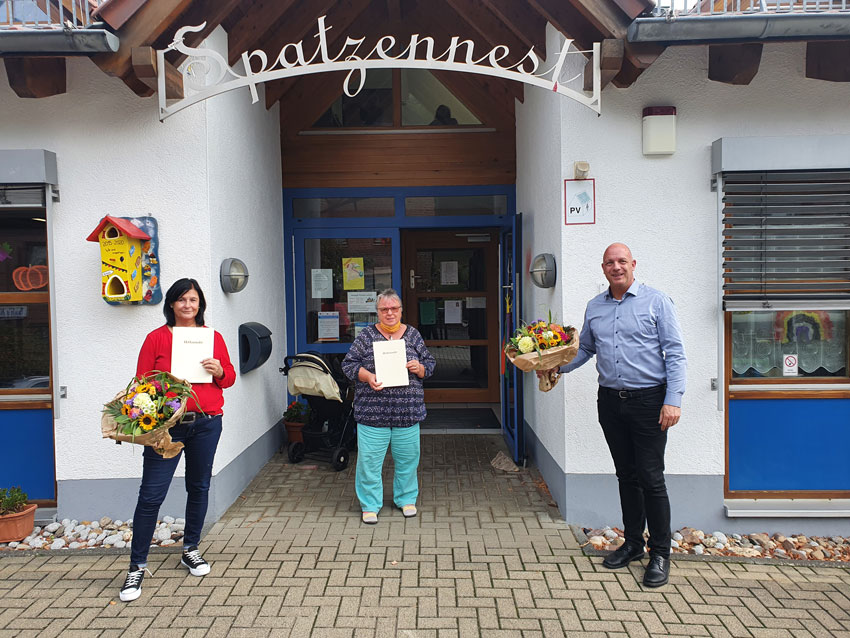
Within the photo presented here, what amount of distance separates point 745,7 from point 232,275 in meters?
4.05

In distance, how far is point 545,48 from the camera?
4.78m

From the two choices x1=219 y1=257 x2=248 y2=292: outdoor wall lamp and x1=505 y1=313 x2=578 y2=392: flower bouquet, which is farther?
x1=219 y1=257 x2=248 y2=292: outdoor wall lamp

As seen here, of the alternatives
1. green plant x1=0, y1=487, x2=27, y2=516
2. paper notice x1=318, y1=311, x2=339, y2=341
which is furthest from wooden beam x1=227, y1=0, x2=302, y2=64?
green plant x1=0, y1=487, x2=27, y2=516

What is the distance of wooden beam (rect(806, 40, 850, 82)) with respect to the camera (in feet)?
13.0

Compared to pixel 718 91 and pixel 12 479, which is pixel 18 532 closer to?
pixel 12 479

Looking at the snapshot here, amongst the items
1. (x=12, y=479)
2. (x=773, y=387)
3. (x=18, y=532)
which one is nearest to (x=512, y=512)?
(x=773, y=387)

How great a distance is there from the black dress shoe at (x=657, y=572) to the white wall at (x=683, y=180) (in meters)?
0.84

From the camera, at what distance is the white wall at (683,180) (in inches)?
167

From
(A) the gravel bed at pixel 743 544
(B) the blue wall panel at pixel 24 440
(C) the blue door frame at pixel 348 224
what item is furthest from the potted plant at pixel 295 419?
(A) the gravel bed at pixel 743 544

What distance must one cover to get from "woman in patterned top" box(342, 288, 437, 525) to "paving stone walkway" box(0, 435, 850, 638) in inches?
9.9

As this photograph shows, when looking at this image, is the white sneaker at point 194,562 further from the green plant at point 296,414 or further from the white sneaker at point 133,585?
the green plant at point 296,414

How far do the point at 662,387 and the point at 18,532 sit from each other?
14.4ft

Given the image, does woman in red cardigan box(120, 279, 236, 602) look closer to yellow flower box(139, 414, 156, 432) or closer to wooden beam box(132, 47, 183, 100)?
yellow flower box(139, 414, 156, 432)

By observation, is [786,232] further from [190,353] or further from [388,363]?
[190,353]
